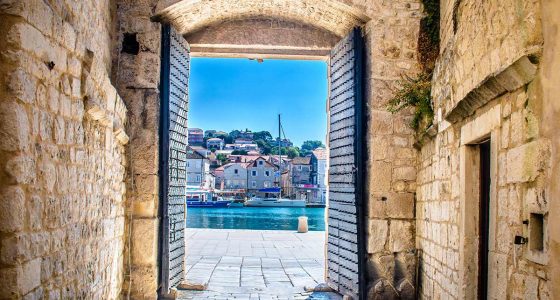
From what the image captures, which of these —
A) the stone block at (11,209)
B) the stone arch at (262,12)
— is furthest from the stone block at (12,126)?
the stone arch at (262,12)

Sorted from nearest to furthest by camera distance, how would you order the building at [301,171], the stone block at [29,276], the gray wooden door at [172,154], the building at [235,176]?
1. the stone block at [29,276]
2. the gray wooden door at [172,154]
3. the building at [235,176]
4. the building at [301,171]

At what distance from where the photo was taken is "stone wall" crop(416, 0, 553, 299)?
234 centimetres

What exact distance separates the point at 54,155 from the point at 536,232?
2.67m

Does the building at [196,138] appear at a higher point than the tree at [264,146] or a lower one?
higher

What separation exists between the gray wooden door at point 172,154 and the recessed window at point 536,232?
4039mm

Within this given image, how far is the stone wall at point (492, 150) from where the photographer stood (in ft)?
7.69

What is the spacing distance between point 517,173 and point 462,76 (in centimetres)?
132

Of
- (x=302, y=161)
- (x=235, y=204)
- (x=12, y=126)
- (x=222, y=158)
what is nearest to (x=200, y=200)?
(x=235, y=204)

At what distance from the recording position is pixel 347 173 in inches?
230

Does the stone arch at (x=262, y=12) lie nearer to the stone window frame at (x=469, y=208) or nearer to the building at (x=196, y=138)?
the stone window frame at (x=469, y=208)

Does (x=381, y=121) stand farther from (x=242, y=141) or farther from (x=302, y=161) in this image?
(x=242, y=141)

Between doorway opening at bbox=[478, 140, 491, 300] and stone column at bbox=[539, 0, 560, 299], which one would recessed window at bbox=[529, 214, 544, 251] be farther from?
doorway opening at bbox=[478, 140, 491, 300]

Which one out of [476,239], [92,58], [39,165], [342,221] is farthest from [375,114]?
[39,165]

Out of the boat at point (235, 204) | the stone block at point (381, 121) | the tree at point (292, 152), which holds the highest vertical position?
the tree at point (292, 152)
